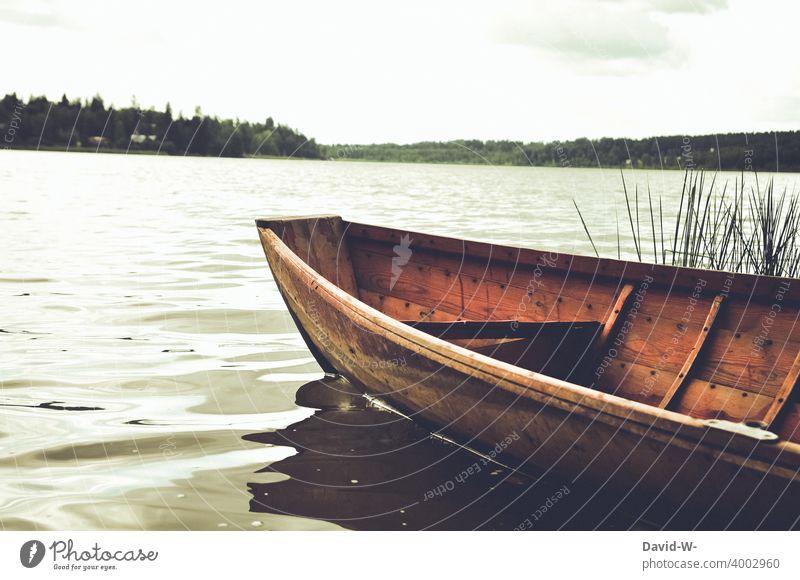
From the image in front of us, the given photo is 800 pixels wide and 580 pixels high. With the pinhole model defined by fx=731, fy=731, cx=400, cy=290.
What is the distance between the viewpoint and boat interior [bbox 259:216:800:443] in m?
3.21

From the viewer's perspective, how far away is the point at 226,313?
5973 millimetres

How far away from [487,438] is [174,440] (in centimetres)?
152

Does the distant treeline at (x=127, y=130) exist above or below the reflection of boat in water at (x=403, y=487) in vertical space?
above

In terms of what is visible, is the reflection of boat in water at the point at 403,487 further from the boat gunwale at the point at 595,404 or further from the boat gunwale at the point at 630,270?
the boat gunwale at the point at 630,270

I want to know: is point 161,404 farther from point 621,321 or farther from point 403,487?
point 621,321

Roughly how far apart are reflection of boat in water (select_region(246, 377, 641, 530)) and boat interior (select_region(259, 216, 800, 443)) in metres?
0.60

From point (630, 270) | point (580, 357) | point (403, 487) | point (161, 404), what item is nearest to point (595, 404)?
point (403, 487)

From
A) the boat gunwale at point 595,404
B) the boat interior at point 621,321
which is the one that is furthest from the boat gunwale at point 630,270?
the boat gunwale at point 595,404

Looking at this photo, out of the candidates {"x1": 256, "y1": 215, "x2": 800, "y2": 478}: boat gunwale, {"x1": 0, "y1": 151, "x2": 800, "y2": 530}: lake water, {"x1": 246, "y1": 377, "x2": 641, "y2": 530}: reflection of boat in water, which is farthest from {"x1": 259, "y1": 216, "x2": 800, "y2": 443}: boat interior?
{"x1": 0, "y1": 151, "x2": 800, "y2": 530}: lake water

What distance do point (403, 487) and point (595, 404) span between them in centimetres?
111

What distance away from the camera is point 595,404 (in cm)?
241

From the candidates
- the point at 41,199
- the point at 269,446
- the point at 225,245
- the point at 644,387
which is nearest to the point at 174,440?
the point at 269,446

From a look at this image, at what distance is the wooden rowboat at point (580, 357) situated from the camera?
229 centimetres

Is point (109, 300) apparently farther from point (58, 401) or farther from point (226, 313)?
point (58, 401)
